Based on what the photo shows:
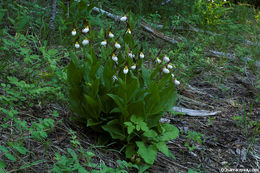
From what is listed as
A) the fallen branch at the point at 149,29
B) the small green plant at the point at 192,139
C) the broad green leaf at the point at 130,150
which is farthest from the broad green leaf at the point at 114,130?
the fallen branch at the point at 149,29

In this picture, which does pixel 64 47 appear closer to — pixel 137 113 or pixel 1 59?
pixel 1 59

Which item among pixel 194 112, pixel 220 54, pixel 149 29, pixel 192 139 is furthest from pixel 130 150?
pixel 220 54

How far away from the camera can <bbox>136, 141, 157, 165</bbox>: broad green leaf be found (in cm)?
191

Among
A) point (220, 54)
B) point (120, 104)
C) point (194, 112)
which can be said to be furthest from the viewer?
point (220, 54)

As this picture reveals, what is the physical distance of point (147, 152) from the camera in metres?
1.95

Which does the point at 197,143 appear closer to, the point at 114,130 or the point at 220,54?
the point at 114,130

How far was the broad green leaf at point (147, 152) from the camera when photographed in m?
1.91

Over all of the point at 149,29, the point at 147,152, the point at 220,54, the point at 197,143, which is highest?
the point at 149,29

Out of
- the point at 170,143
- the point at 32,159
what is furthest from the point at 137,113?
the point at 32,159

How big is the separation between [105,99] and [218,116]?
1.57m

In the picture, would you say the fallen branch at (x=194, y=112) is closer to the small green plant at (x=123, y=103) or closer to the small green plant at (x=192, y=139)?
the small green plant at (x=192, y=139)

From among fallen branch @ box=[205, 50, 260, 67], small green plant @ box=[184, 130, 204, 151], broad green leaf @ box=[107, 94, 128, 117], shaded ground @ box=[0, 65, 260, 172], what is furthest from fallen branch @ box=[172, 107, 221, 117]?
fallen branch @ box=[205, 50, 260, 67]

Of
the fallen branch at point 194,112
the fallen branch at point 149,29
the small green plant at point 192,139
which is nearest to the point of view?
the small green plant at point 192,139

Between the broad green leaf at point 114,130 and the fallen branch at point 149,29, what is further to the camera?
the fallen branch at point 149,29
